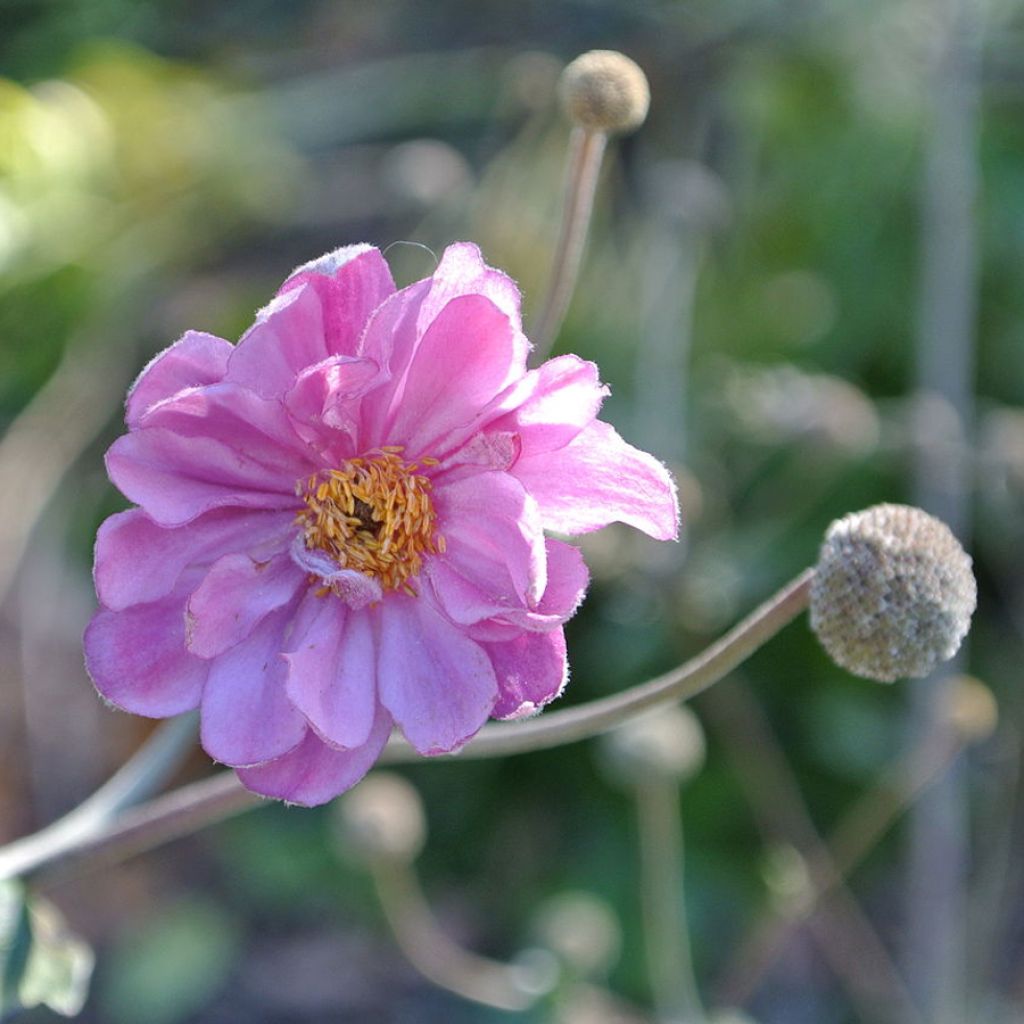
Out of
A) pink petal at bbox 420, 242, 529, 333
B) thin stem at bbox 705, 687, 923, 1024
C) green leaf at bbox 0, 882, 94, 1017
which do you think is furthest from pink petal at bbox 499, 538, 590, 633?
thin stem at bbox 705, 687, 923, 1024

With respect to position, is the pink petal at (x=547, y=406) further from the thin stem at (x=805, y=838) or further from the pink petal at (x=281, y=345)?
the thin stem at (x=805, y=838)

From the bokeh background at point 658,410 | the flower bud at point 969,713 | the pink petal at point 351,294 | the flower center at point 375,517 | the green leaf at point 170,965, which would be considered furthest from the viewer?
the green leaf at point 170,965

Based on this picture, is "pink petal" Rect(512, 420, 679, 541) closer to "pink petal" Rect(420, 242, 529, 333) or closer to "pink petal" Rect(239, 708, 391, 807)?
"pink petal" Rect(420, 242, 529, 333)

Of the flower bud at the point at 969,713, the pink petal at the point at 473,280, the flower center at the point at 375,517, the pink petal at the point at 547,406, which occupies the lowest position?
the flower bud at the point at 969,713

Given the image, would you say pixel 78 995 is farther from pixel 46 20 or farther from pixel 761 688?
pixel 46 20

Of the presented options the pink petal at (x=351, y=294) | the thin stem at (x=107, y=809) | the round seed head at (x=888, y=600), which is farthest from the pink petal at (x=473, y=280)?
the thin stem at (x=107, y=809)

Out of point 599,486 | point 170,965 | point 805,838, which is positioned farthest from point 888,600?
point 170,965
